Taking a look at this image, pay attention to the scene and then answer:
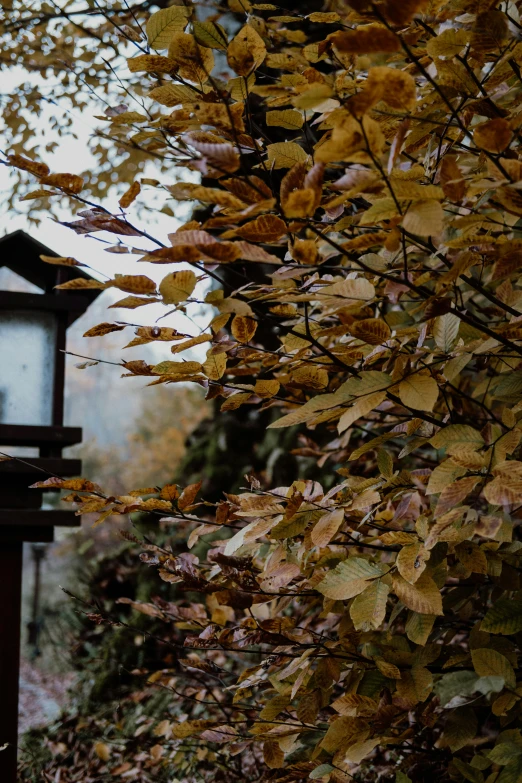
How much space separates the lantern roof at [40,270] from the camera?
2.28 meters

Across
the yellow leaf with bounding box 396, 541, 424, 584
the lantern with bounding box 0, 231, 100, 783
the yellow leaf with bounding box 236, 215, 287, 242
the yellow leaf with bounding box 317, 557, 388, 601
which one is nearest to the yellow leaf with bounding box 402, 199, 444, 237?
the yellow leaf with bounding box 236, 215, 287, 242

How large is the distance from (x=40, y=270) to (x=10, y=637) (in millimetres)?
1314

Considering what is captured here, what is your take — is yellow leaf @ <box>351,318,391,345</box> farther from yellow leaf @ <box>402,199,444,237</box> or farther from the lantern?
the lantern

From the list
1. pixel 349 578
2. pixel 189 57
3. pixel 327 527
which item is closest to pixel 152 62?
pixel 189 57

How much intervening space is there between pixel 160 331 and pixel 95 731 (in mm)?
2606

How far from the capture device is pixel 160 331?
1083 mm

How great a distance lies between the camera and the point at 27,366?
226cm

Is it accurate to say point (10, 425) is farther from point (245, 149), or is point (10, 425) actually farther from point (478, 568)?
point (478, 568)

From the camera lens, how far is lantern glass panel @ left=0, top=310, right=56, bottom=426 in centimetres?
222

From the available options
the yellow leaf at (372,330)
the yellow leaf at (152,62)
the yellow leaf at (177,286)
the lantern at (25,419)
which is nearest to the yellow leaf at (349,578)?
the yellow leaf at (372,330)

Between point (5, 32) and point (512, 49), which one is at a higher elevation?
point (5, 32)

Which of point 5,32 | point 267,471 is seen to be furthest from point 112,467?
point 5,32

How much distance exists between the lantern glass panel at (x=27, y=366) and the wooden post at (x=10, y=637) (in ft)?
1.49

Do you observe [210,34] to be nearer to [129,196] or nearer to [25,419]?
[129,196]
